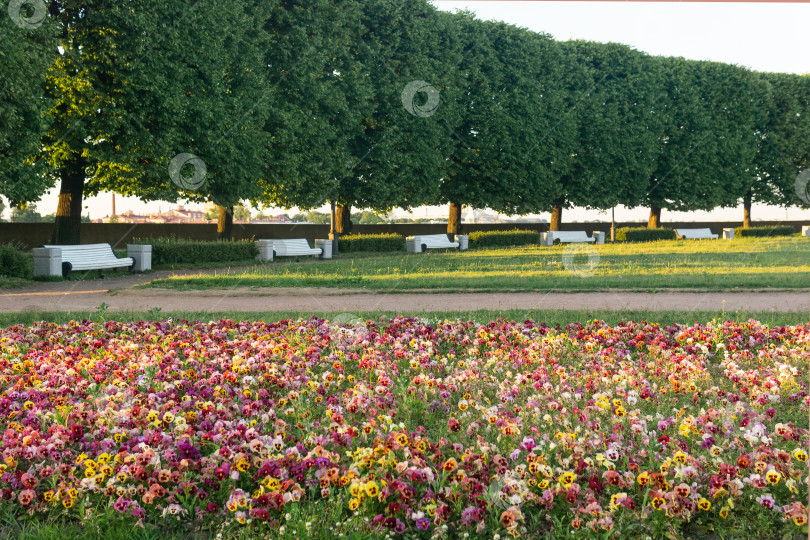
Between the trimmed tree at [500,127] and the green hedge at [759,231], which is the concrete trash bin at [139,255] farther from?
the green hedge at [759,231]

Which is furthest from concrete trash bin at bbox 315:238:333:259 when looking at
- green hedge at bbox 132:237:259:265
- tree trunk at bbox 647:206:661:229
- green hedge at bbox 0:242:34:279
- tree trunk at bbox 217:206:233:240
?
tree trunk at bbox 647:206:661:229

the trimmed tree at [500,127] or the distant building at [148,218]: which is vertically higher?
the trimmed tree at [500,127]

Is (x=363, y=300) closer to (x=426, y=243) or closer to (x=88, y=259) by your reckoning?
(x=88, y=259)

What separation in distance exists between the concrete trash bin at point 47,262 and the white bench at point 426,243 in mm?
14494

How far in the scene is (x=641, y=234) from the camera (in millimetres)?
37812

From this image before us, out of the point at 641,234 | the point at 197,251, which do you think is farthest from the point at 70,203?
the point at 641,234

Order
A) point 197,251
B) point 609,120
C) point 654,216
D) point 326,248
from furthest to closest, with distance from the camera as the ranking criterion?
point 654,216, point 609,120, point 326,248, point 197,251

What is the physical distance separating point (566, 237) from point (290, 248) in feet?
61.0

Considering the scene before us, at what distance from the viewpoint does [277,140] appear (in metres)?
23.1

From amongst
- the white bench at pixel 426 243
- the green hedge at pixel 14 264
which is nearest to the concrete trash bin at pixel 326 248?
the white bench at pixel 426 243

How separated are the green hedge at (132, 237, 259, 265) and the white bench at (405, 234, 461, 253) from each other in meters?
7.12

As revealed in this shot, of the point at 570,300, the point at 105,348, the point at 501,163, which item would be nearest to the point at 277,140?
the point at 501,163

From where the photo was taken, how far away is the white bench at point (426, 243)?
2708cm

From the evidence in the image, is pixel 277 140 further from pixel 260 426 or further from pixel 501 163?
pixel 260 426
